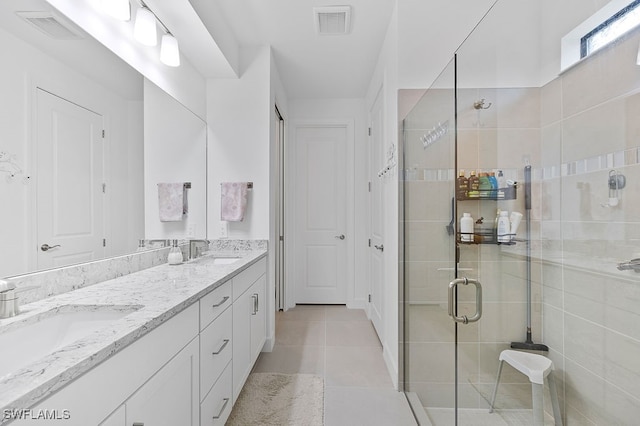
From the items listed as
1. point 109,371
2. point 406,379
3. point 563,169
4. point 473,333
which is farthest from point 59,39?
point 406,379

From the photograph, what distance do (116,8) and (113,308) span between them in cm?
138

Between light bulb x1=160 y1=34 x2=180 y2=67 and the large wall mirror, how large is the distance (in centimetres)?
21

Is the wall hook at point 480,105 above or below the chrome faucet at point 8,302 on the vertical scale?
above

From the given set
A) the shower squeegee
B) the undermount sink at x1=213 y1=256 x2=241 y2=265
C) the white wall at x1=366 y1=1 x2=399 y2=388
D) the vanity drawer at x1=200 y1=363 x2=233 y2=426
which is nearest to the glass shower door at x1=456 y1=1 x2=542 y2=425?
the shower squeegee

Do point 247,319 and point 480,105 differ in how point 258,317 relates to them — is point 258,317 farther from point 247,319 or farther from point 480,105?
point 480,105

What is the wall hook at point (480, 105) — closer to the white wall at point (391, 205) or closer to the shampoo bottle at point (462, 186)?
the shampoo bottle at point (462, 186)

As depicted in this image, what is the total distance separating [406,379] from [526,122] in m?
1.75

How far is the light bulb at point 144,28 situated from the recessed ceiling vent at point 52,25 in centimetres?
40

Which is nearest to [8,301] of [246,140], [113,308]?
[113,308]

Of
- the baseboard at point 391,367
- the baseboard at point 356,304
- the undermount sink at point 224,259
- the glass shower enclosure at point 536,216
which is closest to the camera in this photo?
the glass shower enclosure at point 536,216

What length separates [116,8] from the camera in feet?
5.10

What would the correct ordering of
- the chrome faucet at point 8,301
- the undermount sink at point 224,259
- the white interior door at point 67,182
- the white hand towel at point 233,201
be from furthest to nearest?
the white hand towel at point 233,201 → the undermount sink at point 224,259 → the white interior door at point 67,182 → the chrome faucet at point 8,301

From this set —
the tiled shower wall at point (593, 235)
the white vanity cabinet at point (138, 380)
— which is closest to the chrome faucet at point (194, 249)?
the white vanity cabinet at point (138, 380)

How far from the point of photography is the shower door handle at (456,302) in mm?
1369
